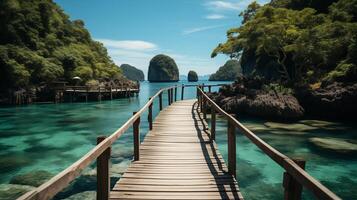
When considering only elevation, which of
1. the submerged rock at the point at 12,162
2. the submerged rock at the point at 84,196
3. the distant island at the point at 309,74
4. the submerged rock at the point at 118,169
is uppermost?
the distant island at the point at 309,74

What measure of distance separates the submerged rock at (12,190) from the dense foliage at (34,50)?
3167 centimetres

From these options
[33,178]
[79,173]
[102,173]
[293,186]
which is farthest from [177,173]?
[33,178]

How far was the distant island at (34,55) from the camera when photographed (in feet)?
122

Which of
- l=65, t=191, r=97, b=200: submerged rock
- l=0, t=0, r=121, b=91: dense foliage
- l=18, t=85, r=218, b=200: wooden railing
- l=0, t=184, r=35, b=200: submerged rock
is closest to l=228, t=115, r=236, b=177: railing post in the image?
l=18, t=85, r=218, b=200: wooden railing

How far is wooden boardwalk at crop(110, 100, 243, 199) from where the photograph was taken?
4488 mm

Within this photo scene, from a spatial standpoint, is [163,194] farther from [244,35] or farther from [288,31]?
[244,35]

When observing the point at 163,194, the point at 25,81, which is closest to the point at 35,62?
the point at 25,81

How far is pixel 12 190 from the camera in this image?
27.9 ft

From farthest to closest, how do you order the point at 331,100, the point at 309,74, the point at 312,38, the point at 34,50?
the point at 34,50
the point at 309,74
the point at 312,38
the point at 331,100

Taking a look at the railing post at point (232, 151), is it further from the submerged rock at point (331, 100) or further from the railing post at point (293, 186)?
the submerged rock at point (331, 100)

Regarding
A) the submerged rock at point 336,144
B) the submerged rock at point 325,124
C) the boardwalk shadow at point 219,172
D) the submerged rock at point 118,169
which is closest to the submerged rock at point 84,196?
the submerged rock at point 118,169

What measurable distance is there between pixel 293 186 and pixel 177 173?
293 centimetres

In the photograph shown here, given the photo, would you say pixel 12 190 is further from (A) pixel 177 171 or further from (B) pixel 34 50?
(B) pixel 34 50

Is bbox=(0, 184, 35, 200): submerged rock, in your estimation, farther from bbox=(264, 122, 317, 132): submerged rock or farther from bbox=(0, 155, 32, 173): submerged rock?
bbox=(264, 122, 317, 132): submerged rock
